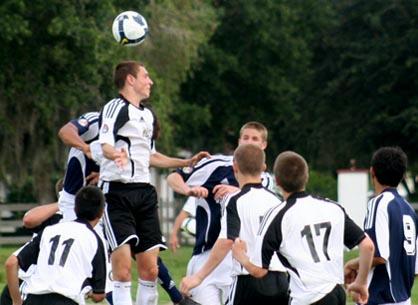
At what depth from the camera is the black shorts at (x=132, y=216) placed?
11625 millimetres

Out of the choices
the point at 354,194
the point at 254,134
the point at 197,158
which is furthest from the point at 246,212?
the point at 354,194

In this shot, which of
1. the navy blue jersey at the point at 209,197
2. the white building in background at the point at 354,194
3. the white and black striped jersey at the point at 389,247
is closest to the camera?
the white and black striped jersey at the point at 389,247

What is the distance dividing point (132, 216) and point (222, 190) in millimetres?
813

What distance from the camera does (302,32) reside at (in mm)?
56250

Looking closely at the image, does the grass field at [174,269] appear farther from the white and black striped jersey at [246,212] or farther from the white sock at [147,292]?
the white and black striped jersey at [246,212]

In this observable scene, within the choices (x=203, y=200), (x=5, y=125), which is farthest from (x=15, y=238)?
(x=203, y=200)

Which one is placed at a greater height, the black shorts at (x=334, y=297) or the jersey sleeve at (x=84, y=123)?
the jersey sleeve at (x=84, y=123)

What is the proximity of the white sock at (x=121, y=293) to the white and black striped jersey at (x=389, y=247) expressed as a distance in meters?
2.84

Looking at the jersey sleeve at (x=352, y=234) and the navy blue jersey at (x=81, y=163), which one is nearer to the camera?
the jersey sleeve at (x=352, y=234)

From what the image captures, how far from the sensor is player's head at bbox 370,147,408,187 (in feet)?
31.1

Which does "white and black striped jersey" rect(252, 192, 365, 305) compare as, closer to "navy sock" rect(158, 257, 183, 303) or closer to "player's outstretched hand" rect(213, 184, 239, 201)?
"player's outstretched hand" rect(213, 184, 239, 201)

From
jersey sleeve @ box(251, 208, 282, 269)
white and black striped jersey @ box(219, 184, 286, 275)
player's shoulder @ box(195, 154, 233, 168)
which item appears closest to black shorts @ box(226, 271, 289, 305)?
white and black striped jersey @ box(219, 184, 286, 275)

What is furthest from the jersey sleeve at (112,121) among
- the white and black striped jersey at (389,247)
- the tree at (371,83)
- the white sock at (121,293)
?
the tree at (371,83)

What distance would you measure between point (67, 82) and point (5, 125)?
6.22 feet
